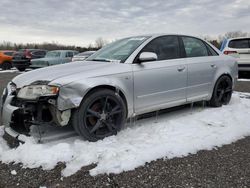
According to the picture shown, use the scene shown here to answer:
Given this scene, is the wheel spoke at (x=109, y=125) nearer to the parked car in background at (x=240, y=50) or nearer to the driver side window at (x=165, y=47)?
the driver side window at (x=165, y=47)

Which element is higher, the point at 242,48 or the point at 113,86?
the point at 242,48

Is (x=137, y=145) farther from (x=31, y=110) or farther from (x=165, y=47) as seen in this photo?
(x=165, y=47)

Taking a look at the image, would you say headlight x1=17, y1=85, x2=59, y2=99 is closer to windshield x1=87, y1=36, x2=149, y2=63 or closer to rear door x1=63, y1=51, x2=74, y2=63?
windshield x1=87, y1=36, x2=149, y2=63

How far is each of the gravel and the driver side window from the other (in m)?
1.89

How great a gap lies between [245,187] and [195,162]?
2.06 feet

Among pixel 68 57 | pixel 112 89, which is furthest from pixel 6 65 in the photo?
pixel 112 89

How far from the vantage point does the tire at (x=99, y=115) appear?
11.1 ft

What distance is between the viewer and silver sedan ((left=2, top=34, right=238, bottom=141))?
10.8ft

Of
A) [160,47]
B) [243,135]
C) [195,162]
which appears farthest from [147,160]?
[160,47]

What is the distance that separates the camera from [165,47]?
4.53m

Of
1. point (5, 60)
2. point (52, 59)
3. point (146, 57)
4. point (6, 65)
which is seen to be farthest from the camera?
point (6, 65)

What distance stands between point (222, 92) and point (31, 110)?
156 inches

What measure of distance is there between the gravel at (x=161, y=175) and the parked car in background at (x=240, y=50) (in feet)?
23.2

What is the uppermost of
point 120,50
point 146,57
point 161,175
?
point 120,50
